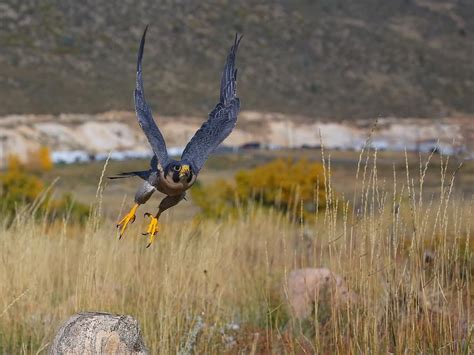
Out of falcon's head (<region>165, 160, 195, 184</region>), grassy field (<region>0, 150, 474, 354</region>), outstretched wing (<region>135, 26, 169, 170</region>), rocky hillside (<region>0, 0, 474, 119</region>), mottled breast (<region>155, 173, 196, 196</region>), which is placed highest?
rocky hillside (<region>0, 0, 474, 119</region>)

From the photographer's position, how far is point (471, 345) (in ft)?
15.9

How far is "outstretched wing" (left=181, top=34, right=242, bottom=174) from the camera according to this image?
13.7 ft

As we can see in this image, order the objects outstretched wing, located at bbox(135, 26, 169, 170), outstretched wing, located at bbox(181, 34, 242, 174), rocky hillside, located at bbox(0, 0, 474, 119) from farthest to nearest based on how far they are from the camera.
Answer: rocky hillside, located at bbox(0, 0, 474, 119) < outstretched wing, located at bbox(181, 34, 242, 174) < outstretched wing, located at bbox(135, 26, 169, 170)

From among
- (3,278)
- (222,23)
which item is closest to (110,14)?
(222,23)

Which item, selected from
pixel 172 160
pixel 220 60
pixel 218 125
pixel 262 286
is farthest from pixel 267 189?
pixel 220 60

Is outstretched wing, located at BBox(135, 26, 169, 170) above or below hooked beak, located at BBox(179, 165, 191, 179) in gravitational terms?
above

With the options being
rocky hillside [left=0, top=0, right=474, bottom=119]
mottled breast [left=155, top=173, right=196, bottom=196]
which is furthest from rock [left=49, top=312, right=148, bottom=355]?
rocky hillside [left=0, top=0, right=474, bottom=119]

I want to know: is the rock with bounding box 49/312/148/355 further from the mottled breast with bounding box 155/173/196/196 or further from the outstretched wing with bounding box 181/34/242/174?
the outstretched wing with bounding box 181/34/242/174

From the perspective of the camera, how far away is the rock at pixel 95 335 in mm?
3721

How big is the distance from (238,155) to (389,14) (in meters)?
36.6

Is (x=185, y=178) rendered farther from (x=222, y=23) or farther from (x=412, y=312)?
(x=222, y=23)

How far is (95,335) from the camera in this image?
12.2 ft

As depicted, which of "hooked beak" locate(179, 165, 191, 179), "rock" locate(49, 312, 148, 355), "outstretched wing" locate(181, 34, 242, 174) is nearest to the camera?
"rock" locate(49, 312, 148, 355)

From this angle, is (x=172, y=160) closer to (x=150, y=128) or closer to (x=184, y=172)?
(x=184, y=172)
